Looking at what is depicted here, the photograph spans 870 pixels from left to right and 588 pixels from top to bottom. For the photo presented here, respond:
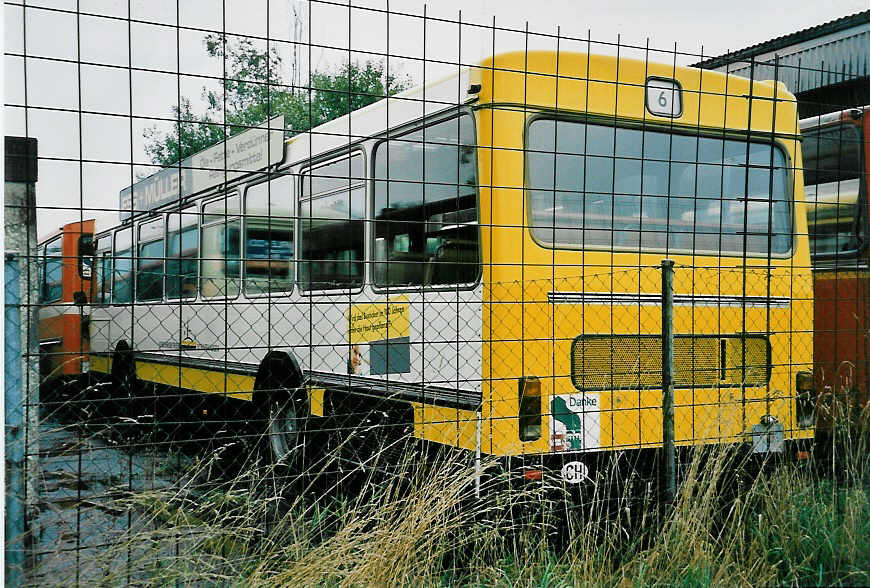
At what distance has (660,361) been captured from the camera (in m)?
5.25

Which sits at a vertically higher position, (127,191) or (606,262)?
(127,191)

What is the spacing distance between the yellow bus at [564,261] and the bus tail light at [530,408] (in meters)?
0.01

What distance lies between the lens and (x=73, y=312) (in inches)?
425

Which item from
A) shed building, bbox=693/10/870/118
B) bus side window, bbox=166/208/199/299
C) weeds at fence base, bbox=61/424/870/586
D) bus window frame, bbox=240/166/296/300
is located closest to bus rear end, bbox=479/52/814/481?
weeds at fence base, bbox=61/424/870/586

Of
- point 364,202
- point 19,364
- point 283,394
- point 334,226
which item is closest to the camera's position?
point 19,364

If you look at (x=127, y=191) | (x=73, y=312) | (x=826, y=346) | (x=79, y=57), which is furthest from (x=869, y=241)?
(x=73, y=312)

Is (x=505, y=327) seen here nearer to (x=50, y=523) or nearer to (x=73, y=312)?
(x=50, y=523)

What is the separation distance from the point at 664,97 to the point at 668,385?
6.39 ft

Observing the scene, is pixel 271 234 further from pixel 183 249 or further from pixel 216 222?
pixel 183 249

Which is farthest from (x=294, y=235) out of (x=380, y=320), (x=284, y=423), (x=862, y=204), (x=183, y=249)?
(x=862, y=204)

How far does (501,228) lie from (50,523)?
2.66m

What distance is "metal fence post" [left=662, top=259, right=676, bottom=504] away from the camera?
14.3 ft

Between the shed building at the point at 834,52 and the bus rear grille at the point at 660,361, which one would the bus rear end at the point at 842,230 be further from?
the shed building at the point at 834,52

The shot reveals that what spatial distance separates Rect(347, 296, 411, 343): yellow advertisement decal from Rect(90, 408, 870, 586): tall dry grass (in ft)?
3.91
